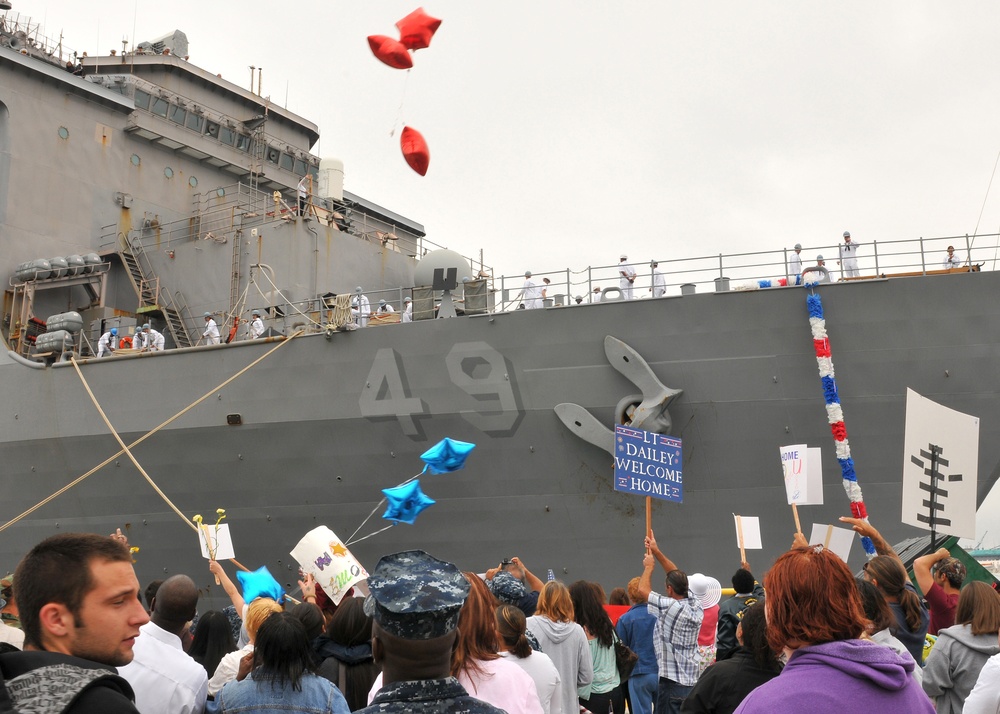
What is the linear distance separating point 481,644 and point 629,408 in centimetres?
957

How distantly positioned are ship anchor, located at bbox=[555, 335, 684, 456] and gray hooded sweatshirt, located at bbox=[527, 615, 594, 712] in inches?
287

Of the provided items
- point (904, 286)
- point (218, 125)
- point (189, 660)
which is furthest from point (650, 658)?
point (218, 125)

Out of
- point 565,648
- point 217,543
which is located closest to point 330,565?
point 565,648

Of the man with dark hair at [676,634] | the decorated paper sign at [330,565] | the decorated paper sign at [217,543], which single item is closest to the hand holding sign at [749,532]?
the man with dark hair at [676,634]

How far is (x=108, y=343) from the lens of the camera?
620 inches

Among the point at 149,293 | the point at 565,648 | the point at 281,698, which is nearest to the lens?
the point at 281,698

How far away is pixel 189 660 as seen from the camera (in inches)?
144

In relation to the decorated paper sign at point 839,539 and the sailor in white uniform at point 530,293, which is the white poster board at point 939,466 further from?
the sailor in white uniform at point 530,293

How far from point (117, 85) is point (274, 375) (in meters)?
8.85

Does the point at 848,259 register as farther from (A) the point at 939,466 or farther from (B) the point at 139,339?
(B) the point at 139,339

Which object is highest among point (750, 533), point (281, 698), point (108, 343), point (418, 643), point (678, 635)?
point (108, 343)

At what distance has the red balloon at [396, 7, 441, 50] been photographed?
895 centimetres

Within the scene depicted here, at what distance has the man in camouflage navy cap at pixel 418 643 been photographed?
203 cm

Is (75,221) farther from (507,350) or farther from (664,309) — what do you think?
(664,309)
